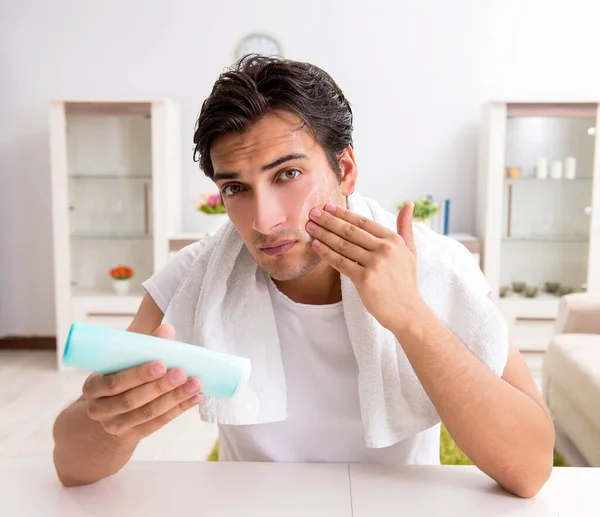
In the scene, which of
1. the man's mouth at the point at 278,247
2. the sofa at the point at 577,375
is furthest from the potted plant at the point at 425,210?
the man's mouth at the point at 278,247

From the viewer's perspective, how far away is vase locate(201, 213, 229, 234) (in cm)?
366

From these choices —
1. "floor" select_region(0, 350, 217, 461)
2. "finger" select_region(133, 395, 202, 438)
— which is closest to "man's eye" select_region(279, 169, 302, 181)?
"finger" select_region(133, 395, 202, 438)

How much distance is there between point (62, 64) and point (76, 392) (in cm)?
209

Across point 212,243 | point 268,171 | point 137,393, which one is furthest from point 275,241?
point 137,393

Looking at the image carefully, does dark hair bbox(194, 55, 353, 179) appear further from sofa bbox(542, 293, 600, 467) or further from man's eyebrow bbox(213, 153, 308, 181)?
sofa bbox(542, 293, 600, 467)

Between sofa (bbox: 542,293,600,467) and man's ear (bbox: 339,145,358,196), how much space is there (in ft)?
4.58

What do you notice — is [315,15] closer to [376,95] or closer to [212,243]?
[376,95]

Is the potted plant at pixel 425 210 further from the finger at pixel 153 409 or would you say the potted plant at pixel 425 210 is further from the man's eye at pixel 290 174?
the finger at pixel 153 409

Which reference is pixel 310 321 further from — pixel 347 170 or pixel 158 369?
pixel 158 369

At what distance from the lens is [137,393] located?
0.77 meters

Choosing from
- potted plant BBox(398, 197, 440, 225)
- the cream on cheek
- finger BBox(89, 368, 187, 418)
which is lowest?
finger BBox(89, 368, 187, 418)

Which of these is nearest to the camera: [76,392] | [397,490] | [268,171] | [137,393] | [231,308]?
[137,393]

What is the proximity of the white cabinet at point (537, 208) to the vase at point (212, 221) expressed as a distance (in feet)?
5.13

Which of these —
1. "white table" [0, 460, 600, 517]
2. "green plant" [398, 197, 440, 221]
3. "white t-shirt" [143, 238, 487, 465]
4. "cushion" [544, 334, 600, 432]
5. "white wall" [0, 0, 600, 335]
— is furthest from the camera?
"white wall" [0, 0, 600, 335]
